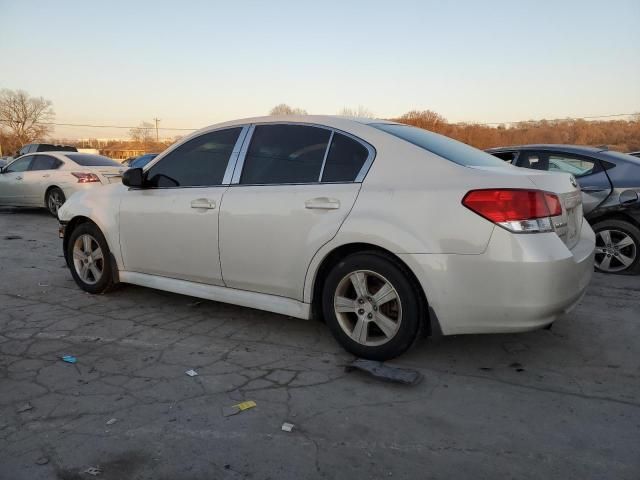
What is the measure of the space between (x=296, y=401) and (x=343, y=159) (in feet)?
5.34

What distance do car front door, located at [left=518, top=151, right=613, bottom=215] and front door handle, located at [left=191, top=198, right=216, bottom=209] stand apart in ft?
13.6

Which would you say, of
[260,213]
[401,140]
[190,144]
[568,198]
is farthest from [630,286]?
[190,144]

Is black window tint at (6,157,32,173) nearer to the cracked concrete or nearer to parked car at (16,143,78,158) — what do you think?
the cracked concrete

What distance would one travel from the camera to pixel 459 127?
158ft

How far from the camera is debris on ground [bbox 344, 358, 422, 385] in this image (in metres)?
3.12

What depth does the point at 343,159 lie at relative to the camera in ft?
11.6

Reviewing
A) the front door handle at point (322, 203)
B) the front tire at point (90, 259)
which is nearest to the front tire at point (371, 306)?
the front door handle at point (322, 203)

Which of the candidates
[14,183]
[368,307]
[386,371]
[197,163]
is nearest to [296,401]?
[386,371]

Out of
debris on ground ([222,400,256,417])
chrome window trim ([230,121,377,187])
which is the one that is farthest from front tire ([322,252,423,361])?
debris on ground ([222,400,256,417])

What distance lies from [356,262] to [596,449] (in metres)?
1.65

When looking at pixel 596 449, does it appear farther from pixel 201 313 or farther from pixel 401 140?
pixel 201 313

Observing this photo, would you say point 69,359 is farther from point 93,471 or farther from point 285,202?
point 285,202

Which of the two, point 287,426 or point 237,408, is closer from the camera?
point 287,426

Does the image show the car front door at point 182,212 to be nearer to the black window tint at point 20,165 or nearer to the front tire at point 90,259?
the front tire at point 90,259
